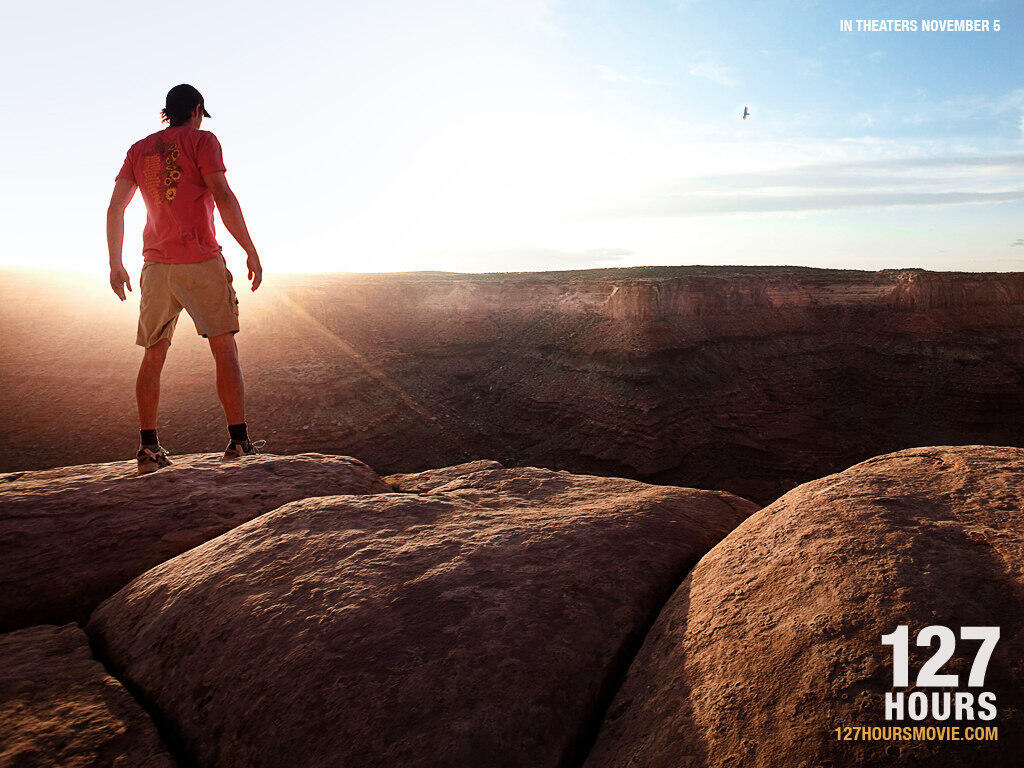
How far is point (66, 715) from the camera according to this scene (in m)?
1.41

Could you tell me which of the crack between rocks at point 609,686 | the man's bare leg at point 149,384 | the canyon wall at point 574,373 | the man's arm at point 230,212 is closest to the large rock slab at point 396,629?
the crack between rocks at point 609,686

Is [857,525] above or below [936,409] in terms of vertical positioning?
above

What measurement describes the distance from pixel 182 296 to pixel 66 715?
7.01 ft

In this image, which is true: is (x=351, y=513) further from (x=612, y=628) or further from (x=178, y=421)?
(x=178, y=421)

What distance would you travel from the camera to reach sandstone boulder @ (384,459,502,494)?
2.89 metres

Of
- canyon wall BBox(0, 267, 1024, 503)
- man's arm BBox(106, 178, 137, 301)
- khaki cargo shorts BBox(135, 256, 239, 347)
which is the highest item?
man's arm BBox(106, 178, 137, 301)

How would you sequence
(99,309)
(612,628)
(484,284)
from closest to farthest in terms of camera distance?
(612,628), (99,309), (484,284)

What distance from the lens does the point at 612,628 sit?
5.17 ft

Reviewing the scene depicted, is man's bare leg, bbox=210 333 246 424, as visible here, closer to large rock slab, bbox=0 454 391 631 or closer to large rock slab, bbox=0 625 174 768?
large rock slab, bbox=0 454 391 631

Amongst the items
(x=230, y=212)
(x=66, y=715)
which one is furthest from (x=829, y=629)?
(x=230, y=212)

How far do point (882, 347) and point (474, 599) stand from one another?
18.4m

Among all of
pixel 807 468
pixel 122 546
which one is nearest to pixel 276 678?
pixel 122 546

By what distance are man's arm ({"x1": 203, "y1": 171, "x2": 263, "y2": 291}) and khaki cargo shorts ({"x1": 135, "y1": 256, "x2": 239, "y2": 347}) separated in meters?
0.14

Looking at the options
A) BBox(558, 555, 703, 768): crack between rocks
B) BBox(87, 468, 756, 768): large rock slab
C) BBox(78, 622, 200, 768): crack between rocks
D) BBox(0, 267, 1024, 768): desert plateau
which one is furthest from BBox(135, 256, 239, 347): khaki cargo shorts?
BBox(558, 555, 703, 768): crack between rocks
